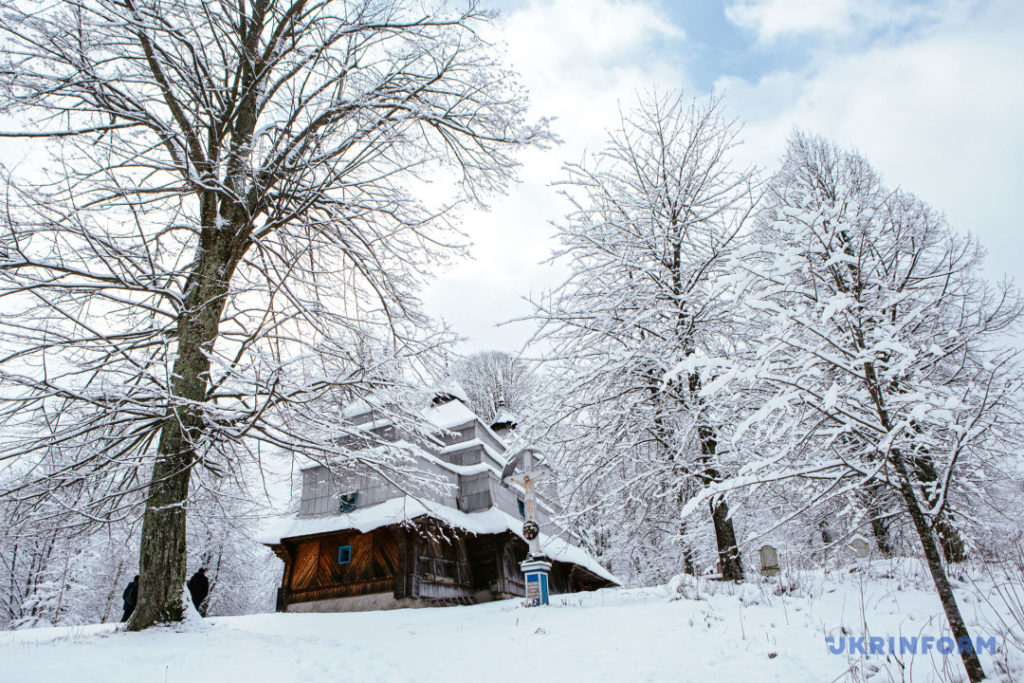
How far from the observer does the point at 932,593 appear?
673cm

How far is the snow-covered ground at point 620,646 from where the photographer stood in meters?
4.28

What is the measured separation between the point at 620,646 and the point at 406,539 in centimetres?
977

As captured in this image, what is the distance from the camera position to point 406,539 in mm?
14609

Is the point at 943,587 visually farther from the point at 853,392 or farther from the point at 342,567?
the point at 342,567

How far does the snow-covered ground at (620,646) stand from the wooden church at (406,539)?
206 inches

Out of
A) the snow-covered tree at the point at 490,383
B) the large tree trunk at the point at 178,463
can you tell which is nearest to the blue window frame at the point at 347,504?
the large tree trunk at the point at 178,463

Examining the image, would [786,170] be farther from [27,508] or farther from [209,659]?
[27,508]

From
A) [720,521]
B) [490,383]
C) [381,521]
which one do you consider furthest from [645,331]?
[490,383]

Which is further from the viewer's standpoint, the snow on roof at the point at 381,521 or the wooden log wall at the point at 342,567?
the wooden log wall at the point at 342,567

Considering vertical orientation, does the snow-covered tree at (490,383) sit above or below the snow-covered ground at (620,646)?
above

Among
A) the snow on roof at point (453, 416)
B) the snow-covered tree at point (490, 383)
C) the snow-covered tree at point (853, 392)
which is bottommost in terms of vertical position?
the snow-covered tree at point (853, 392)

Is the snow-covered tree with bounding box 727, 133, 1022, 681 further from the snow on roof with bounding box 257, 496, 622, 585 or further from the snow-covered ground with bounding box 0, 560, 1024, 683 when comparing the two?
the snow on roof with bounding box 257, 496, 622, 585

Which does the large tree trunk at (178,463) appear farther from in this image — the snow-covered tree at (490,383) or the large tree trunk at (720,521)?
the snow-covered tree at (490,383)

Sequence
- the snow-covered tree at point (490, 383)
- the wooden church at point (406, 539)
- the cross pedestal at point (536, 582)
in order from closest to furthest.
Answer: the cross pedestal at point (536, 582) < the wooden church at point (406, 539) < the snow-covered tree at point (490, 383)
